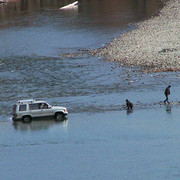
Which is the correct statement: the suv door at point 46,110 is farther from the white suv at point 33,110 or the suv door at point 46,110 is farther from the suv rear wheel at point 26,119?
the suv rear wheel at point 26,119

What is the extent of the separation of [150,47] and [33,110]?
2773cm

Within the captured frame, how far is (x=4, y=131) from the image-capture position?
32.0 meters

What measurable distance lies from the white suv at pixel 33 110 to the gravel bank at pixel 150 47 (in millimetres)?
16322

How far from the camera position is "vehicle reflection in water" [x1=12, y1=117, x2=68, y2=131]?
3222 cm

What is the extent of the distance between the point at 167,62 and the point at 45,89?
11.8 meters

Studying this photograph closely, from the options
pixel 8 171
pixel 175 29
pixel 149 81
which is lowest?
pixel 8 171

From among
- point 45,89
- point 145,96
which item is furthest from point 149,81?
point 45,89

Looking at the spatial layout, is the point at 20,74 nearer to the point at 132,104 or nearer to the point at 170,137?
the point at 132,104

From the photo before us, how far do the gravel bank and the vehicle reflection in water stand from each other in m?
16.5

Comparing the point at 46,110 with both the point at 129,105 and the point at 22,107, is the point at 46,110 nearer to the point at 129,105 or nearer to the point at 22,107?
the point at 22,107

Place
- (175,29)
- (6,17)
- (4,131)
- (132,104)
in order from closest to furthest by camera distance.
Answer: (4,131), (132,104), (175,29), (6,17)

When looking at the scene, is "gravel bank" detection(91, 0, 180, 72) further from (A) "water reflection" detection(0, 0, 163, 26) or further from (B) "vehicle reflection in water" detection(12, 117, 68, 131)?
(B) "vehicle reflection in water" detection(12, 117, 68, 131)

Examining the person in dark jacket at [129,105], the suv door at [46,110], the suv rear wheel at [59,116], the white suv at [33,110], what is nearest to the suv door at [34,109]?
the white suv at [33,110]

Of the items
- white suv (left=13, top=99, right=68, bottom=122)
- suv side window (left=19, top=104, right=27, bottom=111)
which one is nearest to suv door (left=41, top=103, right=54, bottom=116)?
white suv (left=13, top=99, right=68, bottom=122)
